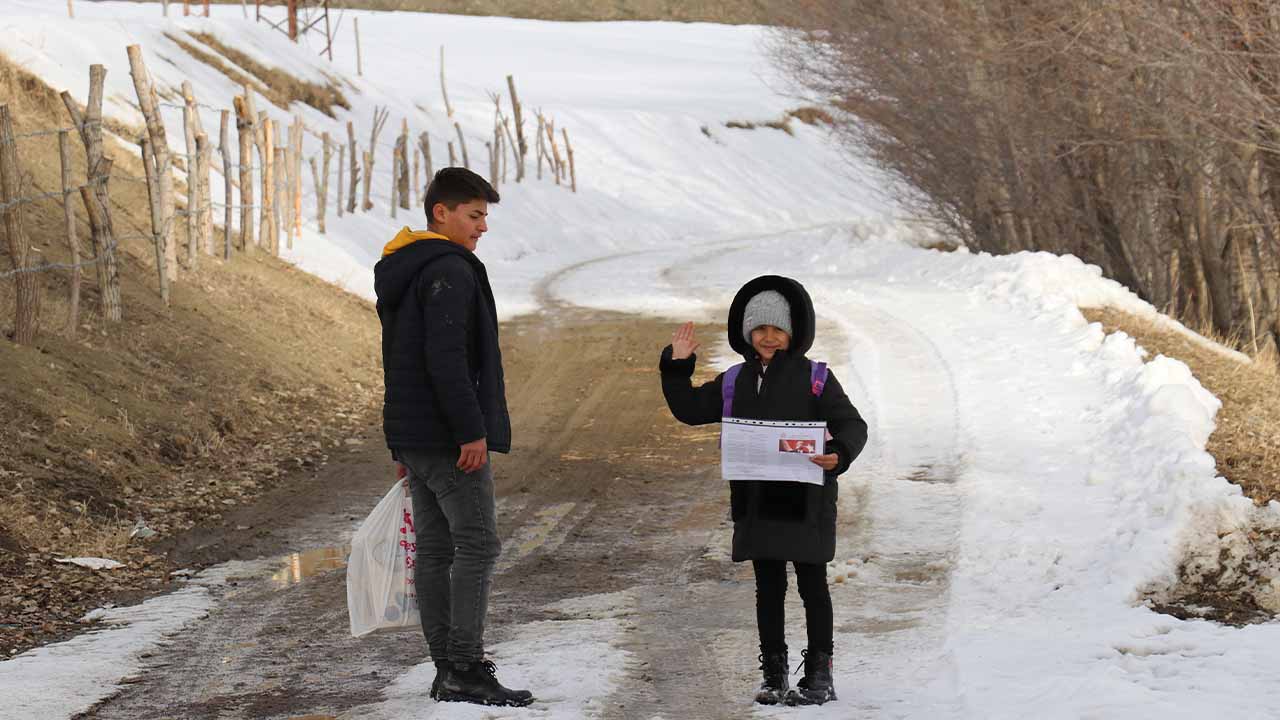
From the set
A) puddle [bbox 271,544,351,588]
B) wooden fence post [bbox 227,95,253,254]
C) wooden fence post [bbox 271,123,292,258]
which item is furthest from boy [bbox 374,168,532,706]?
wooden fence post [bbox 271,123,292,258]

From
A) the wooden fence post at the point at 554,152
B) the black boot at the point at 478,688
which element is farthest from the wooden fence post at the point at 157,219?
the wooden fence post at the point at 554,152

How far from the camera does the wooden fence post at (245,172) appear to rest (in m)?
18.3

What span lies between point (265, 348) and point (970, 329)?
260 inches

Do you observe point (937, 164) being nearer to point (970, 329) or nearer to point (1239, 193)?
point (1239, 193)

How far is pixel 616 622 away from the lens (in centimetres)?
644

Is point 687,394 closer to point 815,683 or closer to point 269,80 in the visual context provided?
point 815,683

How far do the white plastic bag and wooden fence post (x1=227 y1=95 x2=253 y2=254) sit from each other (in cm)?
1346

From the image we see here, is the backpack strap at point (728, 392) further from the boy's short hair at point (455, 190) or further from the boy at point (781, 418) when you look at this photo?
the boy's short hair at point (455, 190)

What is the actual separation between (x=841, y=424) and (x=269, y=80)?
3737 centimetres

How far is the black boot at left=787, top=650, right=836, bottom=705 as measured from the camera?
5117 millimetres

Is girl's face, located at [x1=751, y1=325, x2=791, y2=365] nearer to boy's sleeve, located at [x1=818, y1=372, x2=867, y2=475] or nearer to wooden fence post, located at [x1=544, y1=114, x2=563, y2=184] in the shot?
boy's sleeve, located at [x1=818, y1=372, x2=867, y2=475]

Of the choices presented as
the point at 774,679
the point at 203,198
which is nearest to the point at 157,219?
the point at 203,198

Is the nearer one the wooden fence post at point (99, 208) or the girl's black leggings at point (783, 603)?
the girl's black leggings at point (783, 603)

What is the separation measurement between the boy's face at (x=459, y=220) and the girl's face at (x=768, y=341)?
3.28 feet
